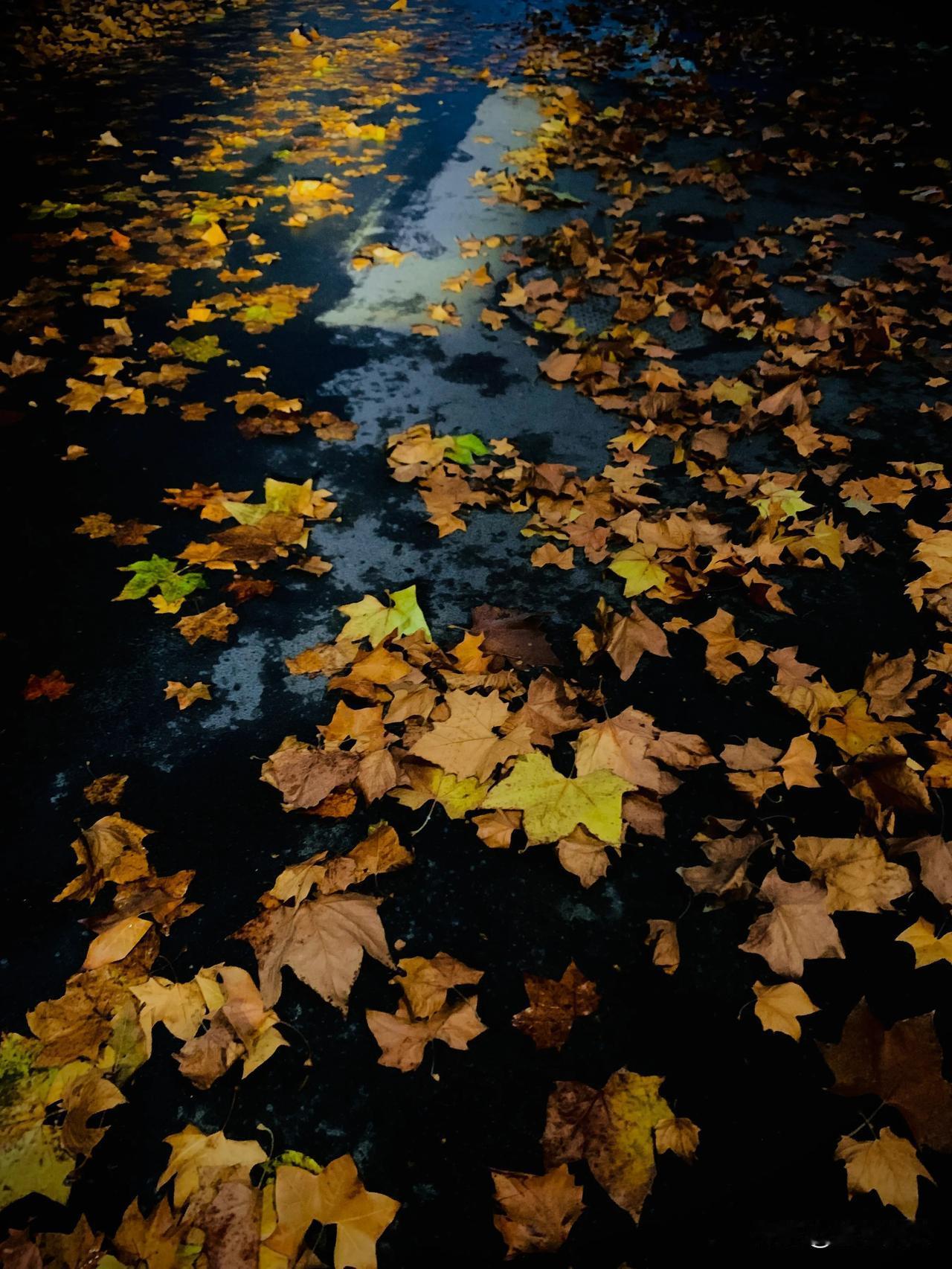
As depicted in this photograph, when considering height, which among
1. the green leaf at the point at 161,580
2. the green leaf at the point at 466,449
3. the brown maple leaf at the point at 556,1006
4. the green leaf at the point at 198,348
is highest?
the green leaf at the point at 198,348

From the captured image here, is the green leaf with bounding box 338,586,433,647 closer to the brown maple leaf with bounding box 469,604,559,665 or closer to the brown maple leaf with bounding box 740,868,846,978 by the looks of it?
the brown maple leaf with bounding box 469,604,559,665

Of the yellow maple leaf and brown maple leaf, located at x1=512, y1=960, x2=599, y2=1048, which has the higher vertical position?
the yellow maple leaf

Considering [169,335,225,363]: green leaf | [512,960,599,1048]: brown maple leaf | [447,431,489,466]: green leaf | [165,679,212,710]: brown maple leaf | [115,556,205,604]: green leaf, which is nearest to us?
[512,960,599,1048]: brown maple leaf

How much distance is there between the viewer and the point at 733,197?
500 centimetres

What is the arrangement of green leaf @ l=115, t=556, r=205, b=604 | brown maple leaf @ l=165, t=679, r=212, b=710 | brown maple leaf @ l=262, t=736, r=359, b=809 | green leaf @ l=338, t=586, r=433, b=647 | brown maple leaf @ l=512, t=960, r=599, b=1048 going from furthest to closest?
green leaf @ l=115, t=556, r=205, b=604
green leaf @ l=338, t=586, r=433, b=647
brown maple leaf @ l=165, t=679, r=212, b=710
brown maple leaf @ l=262, t=736, r=359, b=809
brown maple leaf @ l=512, t=960, r=599, b=1048

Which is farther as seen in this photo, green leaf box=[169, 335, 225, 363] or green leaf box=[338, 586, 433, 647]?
green leaf box=[169, 335, 225, 363]

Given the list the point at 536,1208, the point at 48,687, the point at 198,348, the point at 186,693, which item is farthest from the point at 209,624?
the point at 198,348

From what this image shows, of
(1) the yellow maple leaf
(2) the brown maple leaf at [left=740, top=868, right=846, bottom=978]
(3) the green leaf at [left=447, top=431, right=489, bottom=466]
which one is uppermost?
(3) the green leaf at [left=447, top=431, right=489, bottom=466]

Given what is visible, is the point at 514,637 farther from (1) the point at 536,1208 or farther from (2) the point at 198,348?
(2) the point at 198,348

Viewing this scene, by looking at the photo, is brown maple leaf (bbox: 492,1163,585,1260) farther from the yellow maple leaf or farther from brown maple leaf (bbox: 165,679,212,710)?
brown maple leaf (bbox: 165,679,212,710)

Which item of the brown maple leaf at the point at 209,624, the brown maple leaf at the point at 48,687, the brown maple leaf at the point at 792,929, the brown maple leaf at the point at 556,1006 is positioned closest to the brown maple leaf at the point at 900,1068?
the brown maple leaf at the point at 792,929

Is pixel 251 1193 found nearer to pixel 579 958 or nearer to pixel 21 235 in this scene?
pixel 579 958

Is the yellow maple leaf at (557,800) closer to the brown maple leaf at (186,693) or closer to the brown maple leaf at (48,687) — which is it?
the brown maple leaf at (186,693)

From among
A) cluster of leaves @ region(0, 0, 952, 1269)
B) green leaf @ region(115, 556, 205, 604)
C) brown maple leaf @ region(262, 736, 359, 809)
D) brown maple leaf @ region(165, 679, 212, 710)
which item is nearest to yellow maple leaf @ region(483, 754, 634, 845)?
cluster of leaves @ region(0, 0, 952, 1269)
